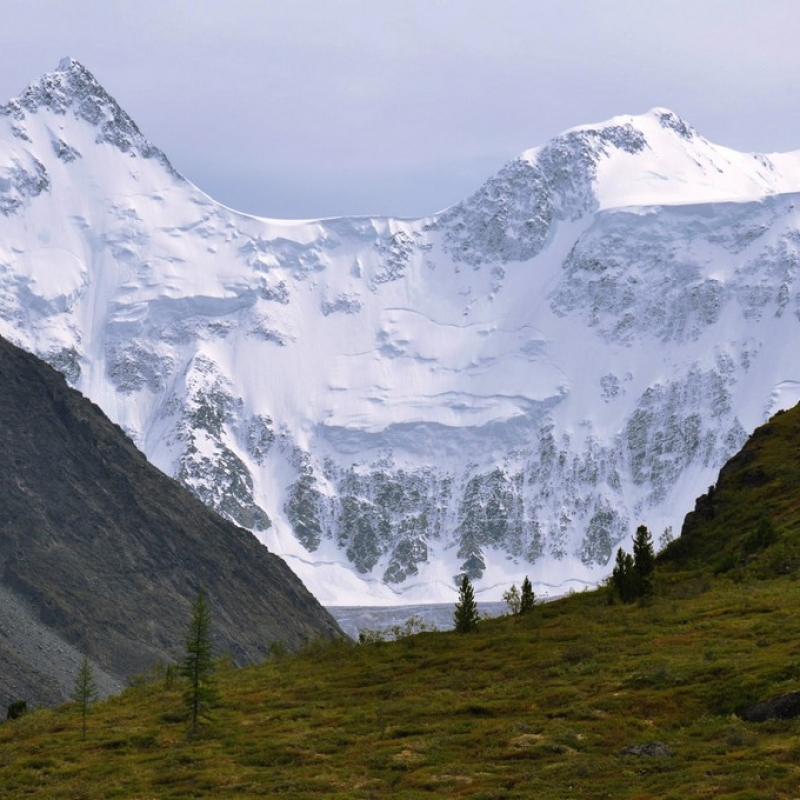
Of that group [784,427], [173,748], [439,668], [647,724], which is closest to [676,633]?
[439,668]

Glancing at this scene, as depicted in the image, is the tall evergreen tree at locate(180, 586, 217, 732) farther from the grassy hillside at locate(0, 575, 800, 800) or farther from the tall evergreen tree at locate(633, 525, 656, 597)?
the tall evergreen tree at locate(633, 525, 656, 597)

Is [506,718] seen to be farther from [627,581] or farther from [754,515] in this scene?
[754,515]

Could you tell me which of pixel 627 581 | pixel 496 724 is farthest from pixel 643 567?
pixel 496 724

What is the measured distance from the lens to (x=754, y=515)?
326 ft

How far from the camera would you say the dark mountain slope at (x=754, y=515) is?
8731 centimetres

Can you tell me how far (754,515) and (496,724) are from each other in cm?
4440

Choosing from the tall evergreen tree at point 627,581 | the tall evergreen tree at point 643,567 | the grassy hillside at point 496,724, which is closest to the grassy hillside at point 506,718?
the grassy hillside at point 496,724

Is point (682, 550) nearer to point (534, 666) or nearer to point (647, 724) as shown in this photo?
point (534, 666)

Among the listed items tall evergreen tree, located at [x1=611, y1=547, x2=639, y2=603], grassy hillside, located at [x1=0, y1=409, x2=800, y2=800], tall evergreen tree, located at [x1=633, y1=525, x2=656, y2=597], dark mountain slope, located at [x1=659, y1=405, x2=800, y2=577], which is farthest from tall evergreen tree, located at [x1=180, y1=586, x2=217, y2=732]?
dark mountain slope, located at [x1=659, y1=405, x2=800, y2=577]

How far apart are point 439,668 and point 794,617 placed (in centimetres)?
1695

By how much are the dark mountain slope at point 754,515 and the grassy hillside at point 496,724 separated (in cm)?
488

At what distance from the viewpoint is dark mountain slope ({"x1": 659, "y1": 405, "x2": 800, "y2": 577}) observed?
87.3 meters

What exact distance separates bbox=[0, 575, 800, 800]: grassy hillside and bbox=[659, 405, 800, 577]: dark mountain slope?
192 inches

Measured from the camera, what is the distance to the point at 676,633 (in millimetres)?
71125
